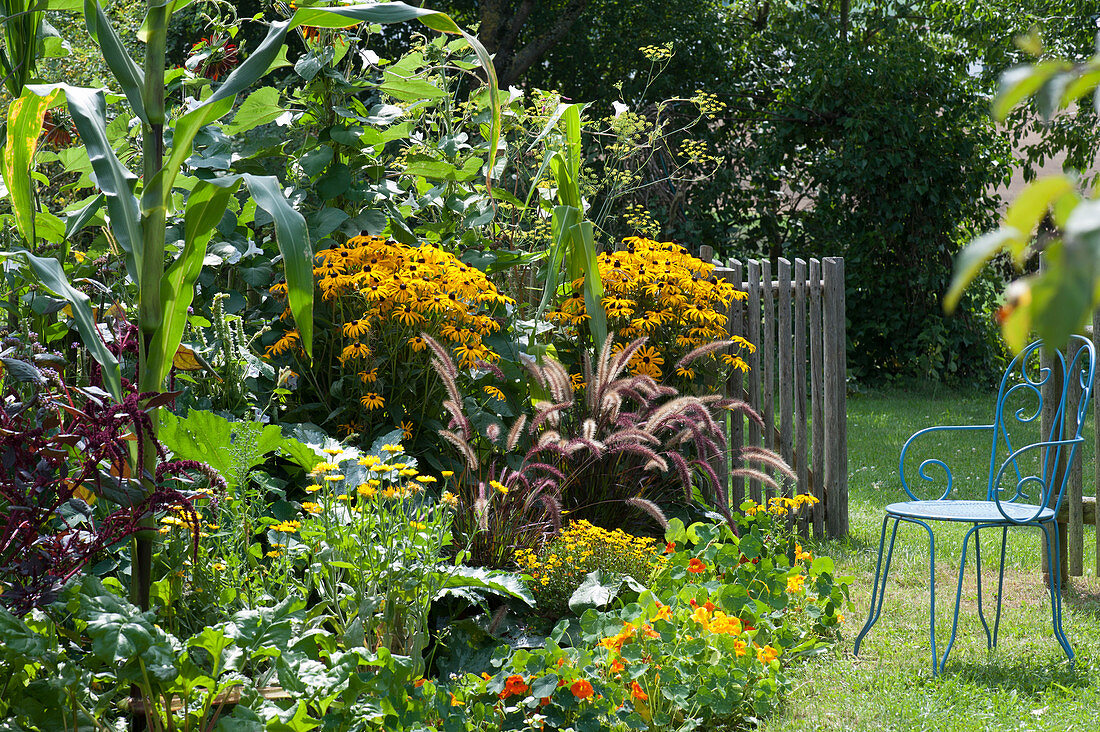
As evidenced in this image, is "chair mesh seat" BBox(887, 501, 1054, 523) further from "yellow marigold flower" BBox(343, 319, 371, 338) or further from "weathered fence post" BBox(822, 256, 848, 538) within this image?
"yellow marigold flower" BBox(343, 319, 371, 338)

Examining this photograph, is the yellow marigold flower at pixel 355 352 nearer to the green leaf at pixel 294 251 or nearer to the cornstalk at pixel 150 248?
the cornstalk at pixel 150 248

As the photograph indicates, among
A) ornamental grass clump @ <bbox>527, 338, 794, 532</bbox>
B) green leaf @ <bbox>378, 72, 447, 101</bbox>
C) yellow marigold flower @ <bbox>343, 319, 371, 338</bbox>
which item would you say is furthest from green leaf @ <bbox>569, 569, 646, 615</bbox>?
green leaf @ <bbox>378, 72, 447, 101</bbox>

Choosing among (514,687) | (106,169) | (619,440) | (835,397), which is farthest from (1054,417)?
(106,169)

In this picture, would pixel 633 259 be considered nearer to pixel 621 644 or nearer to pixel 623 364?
pixel 623 364

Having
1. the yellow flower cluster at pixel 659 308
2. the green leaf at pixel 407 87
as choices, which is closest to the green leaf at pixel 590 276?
the yellow flower cluster at pixel 659 308

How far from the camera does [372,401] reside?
11.0ft

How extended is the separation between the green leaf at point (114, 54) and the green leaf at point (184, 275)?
Result: 0.23m

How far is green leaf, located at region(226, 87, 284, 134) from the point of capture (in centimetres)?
353

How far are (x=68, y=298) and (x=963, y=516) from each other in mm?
2621

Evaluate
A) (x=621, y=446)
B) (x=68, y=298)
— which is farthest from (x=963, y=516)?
(x=68, y=298)

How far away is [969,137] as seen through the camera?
9891mm

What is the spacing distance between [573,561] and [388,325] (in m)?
1.11

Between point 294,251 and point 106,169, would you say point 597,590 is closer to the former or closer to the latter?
point 294,251

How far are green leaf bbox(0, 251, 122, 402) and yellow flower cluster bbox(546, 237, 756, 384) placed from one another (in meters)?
2.38
